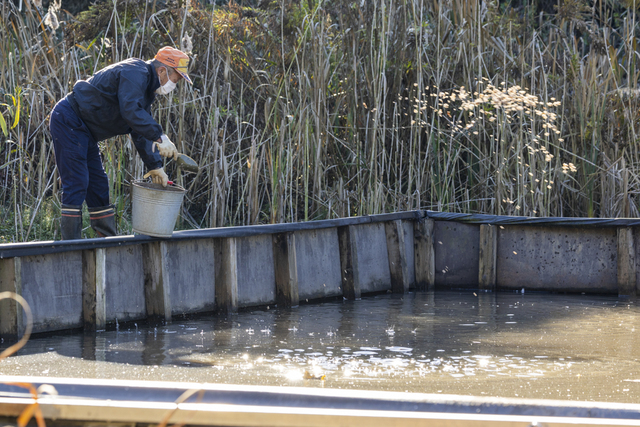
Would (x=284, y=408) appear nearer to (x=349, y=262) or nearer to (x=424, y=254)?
(x=349, y=262)

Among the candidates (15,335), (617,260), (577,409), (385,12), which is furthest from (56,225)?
(577,409)

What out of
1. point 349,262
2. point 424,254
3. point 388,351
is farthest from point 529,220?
point 388,351

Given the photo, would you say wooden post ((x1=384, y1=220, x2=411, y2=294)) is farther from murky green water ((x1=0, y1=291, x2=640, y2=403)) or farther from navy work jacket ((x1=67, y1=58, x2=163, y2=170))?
navy work jacket ((x1=67, y1=58, x2=163, y2=170))

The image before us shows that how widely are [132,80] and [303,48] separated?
2207 millimetres

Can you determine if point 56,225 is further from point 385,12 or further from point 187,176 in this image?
point 385,12

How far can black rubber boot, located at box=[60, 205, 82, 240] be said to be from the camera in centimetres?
483

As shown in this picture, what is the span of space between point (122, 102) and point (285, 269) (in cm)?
177

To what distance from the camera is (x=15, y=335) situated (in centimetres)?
430

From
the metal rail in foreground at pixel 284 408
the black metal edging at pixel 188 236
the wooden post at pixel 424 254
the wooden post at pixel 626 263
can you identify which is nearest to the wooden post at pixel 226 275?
the black metal edging at pixel 188 236

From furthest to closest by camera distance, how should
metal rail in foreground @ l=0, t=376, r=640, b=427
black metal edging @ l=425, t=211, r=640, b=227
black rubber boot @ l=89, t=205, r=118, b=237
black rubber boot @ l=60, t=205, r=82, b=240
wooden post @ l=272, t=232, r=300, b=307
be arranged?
black metal edging @ l=425, t=211, r=640, b=227 → wooden post @ l=272, t=232, r=300, b=307 → black rubber boot @ l=89, t=205, r=118, b=237 → black rubber boot @ l=60, t=205, r=82, b=240 → metal rail in foreground @ l=0, t=376, r=640, b=427

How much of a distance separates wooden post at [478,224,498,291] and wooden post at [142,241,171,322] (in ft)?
9.05

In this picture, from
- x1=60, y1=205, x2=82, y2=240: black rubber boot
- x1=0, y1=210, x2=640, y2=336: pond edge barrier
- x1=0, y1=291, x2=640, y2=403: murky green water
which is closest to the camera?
x1=0, y1=291, x2=640, y2=403: murky green water

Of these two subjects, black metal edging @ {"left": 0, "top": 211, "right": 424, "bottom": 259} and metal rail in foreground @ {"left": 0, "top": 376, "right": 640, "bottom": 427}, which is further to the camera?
black metal edging @ {"left": 0, "top": 211, "right": 424, "bottom": 259}

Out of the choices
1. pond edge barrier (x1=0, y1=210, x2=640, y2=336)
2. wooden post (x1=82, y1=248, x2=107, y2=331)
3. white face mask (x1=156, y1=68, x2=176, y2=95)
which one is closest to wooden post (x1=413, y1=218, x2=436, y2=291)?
pond edge barrier (x1=0, y1=210, x2=640, y2=336)
